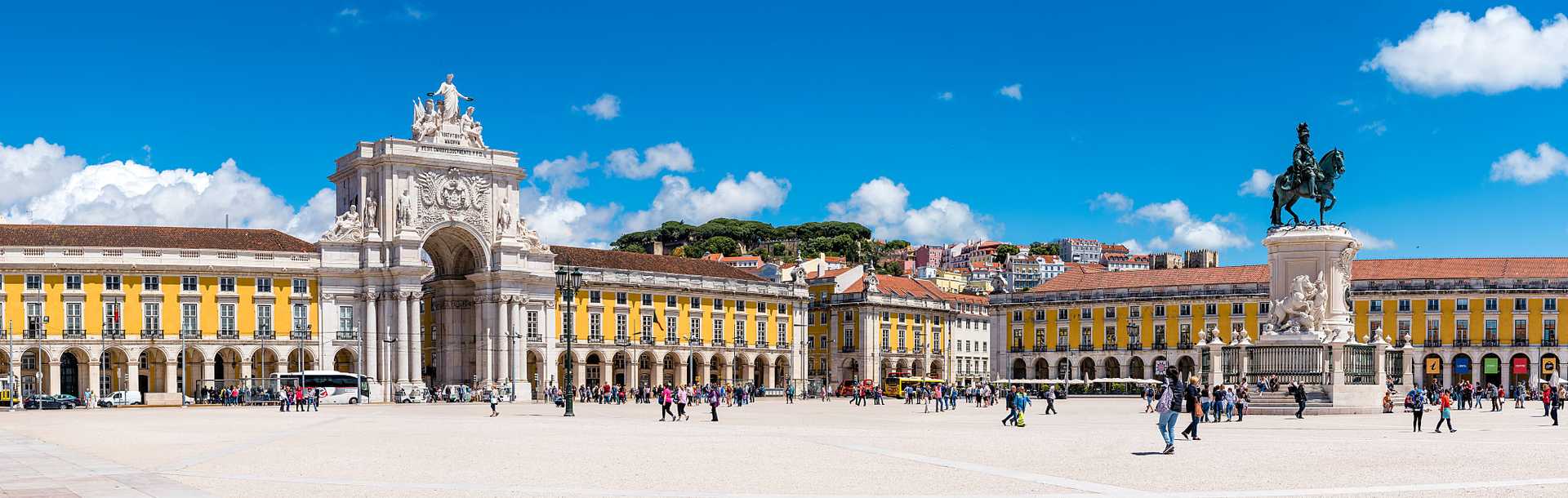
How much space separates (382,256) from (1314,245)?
5487 centimetres

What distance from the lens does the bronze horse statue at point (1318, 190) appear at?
4856 cm

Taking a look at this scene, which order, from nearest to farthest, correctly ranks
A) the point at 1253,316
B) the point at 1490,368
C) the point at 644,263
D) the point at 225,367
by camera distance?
the point at 225,367 → the point at 1490,368 → the point at 644,263 → the point at 1253,316

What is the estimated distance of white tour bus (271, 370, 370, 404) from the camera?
7731 centimetres

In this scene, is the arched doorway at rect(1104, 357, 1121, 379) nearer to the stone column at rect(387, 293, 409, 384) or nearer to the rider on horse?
the stone column at rect(387, 293, 409, 384)

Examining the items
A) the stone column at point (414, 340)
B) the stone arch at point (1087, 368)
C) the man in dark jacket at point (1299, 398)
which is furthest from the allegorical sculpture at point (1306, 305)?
the stone arch at point (1087, 368)

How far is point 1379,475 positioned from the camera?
74.8 feet

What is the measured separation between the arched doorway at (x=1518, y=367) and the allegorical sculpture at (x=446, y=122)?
6351cm

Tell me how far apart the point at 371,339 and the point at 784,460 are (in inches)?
2521

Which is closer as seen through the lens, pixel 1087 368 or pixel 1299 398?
pixel 1299 398

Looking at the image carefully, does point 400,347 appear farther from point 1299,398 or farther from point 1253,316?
point 1299,398

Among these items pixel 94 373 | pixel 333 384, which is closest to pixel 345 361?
pixel 333 384

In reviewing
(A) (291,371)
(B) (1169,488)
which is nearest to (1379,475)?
(B) (1169,488)

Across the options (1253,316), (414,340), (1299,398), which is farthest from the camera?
(1253,316)

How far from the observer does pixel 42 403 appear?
71375 mm
